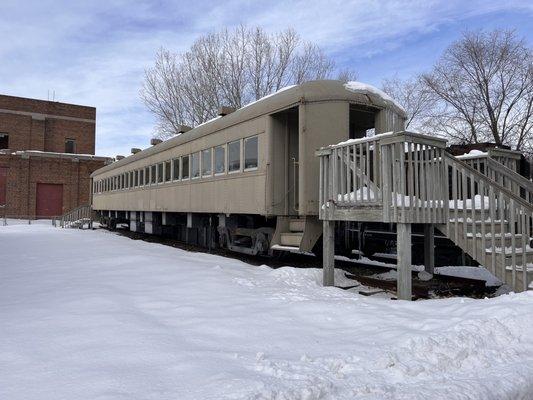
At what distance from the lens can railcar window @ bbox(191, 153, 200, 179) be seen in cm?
1123

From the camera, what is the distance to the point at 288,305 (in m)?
5.16

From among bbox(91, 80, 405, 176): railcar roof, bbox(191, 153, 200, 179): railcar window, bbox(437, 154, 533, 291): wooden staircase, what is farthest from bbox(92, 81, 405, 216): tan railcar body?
bbox(437, 154, 533, 291): wooden staircase

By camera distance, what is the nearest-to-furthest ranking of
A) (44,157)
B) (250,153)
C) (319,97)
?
1. (319,97)
2. (250,153)
3. (44,157)

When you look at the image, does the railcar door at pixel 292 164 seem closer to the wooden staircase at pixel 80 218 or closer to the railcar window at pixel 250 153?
the railcar window at pixel 250 153

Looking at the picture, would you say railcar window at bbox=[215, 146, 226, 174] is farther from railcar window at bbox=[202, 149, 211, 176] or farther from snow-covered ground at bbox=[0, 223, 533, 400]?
snow-covered ground at bbox=[0, 223, 533, 400]

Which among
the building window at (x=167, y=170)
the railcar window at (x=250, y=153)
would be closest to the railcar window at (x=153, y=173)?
the building window at (x=167, y=170)

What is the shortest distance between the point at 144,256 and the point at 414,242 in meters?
5.39

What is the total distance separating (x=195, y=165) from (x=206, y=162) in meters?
0.70

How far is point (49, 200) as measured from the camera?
109 ft

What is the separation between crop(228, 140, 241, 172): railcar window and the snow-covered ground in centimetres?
347

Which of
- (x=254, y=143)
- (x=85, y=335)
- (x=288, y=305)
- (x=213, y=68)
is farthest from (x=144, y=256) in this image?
(x=213, y=68)

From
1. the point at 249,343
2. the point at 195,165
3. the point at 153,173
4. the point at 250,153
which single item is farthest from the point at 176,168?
the point at 249,343

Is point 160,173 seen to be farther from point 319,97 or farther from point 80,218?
point 80,218

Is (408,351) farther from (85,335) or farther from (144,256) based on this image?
(144,256)
